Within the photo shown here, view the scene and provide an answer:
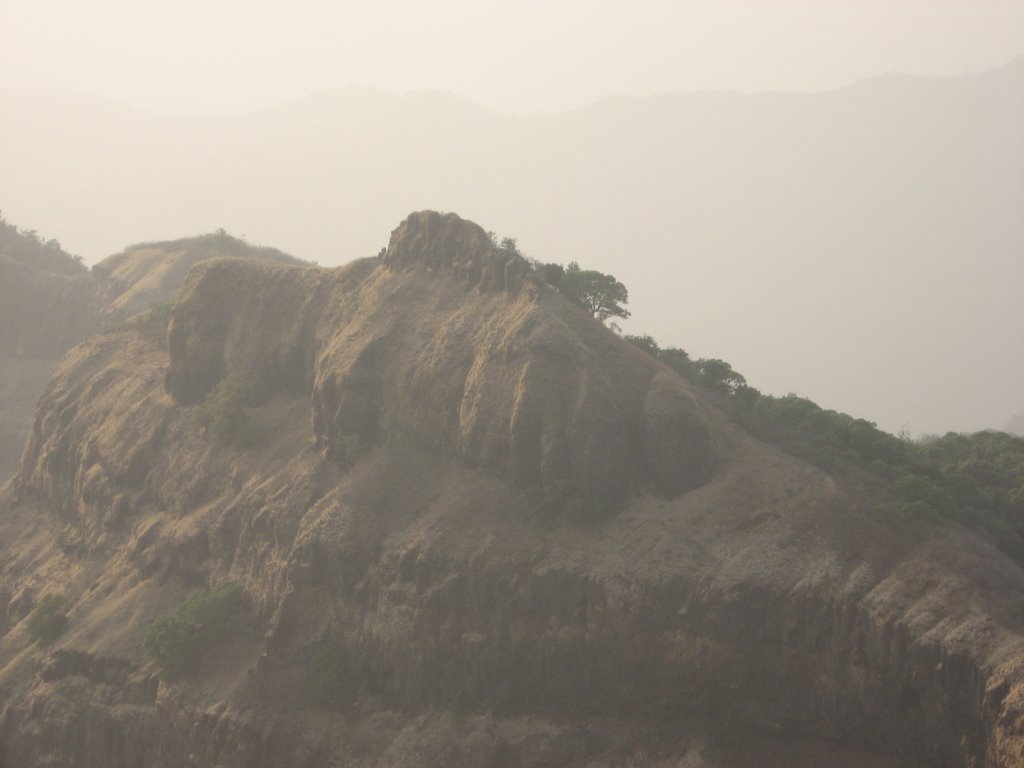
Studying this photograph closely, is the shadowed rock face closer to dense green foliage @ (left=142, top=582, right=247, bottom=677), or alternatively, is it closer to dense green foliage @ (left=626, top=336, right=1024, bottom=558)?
dense green foliage @ (left=626, top=336, right=1024, bottom=558)

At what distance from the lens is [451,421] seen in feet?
172

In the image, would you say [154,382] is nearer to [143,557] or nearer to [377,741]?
[143,557]

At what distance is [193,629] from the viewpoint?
167 feet

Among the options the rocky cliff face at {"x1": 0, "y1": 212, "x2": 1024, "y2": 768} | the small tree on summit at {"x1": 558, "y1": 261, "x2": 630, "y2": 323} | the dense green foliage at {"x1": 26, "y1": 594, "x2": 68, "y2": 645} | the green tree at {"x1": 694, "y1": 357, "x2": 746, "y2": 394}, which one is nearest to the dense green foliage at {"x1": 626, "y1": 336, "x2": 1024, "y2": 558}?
the green tree at {"x1": 694, "y1": 357, "x2": 746, "y2": 394}

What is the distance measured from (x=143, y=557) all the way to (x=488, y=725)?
2374 cm

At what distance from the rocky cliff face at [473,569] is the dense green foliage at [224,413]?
67cm

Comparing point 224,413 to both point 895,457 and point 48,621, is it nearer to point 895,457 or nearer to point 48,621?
point 48,621

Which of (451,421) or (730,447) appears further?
(451,421)

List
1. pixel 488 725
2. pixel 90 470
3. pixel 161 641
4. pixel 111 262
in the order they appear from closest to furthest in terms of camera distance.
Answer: pixel 488 725 < pixel 161 641 < pixel 90 470 < pixel 111 262

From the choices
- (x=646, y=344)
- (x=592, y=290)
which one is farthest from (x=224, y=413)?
(x=646, y=344)

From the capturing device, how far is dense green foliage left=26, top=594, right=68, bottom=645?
55.7m

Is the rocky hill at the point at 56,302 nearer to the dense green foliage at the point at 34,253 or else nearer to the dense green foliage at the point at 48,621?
the dense green foliage at the point at 34,253

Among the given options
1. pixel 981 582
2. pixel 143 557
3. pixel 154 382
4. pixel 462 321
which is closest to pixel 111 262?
pixel 154 382

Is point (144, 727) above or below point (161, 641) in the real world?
below
